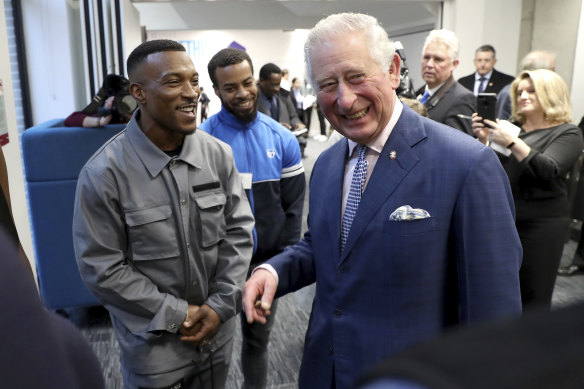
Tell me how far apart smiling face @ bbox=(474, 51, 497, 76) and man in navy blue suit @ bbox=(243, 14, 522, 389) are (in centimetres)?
470

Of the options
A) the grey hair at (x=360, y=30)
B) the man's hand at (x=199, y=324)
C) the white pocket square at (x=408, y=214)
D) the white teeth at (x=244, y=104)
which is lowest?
the man's hand at (x=199, y=324)

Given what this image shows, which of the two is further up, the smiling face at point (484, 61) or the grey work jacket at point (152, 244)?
the smiling face at point (484, 61)

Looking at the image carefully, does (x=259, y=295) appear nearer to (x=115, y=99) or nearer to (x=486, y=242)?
(x=486, y=242)

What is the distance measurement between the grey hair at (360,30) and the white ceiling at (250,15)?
9.04 metres

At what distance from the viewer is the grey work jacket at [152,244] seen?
163 cm

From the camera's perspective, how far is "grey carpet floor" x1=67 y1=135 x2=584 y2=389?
280 centimetres

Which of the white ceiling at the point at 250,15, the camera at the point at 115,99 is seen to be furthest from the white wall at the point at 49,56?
the white ceiling at the point at 250,15

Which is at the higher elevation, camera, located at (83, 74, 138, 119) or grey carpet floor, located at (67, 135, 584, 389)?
camera, located at (83, 74, 138, 119)

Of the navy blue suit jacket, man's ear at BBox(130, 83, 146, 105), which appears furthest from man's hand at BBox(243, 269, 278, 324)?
man's ear at BBox(130, 83, 146, 105)

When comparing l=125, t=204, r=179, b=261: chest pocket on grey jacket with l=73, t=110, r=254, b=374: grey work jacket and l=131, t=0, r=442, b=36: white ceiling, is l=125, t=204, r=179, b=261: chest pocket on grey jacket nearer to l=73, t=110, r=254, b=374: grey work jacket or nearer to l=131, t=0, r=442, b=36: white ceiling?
l=73, t=110, r=254, b=374: grey work jacket

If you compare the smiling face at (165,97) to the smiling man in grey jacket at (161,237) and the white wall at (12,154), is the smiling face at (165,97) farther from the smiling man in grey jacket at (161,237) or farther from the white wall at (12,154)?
the white wall at (12,154)

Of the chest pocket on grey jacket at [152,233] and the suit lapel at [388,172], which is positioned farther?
the chest pocket on grey jacket at [152,233]

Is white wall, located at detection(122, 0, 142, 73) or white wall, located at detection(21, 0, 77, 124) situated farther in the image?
white wall, located at detection(122, 0, 142, 73)

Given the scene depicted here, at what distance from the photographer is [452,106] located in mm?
2975
